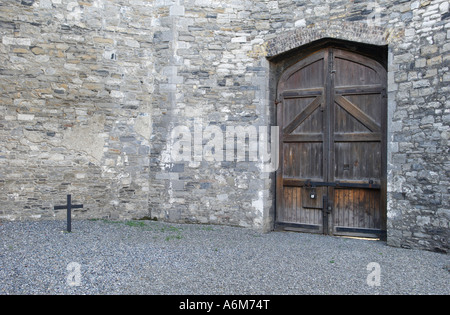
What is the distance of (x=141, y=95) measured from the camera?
6598 millimetres

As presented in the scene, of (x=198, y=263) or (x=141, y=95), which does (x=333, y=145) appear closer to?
(x=198, y=263)

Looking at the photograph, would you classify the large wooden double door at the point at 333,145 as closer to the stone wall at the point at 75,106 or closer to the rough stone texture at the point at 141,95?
the rough stone texture at the point at 141,95

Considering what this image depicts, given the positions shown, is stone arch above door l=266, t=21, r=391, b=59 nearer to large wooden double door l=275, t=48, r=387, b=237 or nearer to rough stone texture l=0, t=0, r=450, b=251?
rough stone texture l=0, t=0, r=450, b=251

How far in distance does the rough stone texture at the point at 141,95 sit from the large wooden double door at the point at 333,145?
15.1 inches

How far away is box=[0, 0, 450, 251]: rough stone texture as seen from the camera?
237 inches

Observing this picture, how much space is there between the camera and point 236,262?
432 centimetres

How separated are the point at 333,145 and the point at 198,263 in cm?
315

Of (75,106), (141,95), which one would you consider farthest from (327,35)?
(75,106)

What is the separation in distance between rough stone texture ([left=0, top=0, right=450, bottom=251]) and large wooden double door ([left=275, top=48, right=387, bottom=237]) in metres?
0.38

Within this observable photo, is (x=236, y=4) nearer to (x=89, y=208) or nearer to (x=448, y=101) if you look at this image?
(x=448, y=101)

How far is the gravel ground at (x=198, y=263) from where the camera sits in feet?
11.5

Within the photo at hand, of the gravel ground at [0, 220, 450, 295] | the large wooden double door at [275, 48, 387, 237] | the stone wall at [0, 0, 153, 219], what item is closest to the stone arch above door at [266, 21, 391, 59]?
the large wooden double door at [275, 48, 387, 237]

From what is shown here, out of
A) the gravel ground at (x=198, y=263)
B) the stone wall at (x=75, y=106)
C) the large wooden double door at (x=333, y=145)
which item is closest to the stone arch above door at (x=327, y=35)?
the large wooden double door at (x=333, y=145)

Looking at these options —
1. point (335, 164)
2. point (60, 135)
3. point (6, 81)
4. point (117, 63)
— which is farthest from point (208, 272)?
point (6, 81)
